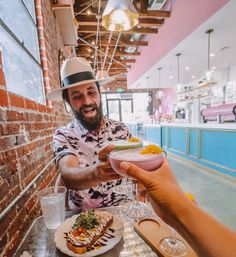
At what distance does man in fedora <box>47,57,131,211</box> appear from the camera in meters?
1.29

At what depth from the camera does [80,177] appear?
99 centimetres

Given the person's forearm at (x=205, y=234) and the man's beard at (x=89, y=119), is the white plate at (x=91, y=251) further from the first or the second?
the man's beard at (x=89, y=119)

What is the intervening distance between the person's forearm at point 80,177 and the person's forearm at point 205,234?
513 mm

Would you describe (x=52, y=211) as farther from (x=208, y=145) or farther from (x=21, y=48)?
(x=208, y=145)

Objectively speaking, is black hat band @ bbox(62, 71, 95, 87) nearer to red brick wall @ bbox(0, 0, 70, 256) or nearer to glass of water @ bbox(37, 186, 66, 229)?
red brick wall @ bbox(0, 0, 70, 256)

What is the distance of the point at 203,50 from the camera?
5059mm

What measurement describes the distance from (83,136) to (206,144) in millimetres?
3598

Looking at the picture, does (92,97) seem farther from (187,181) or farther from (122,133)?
(187,181)

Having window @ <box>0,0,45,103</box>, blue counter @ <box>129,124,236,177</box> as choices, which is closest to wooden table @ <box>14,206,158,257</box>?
window @ <box>0,0,45,103</box>

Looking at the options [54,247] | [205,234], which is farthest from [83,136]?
[205,234]

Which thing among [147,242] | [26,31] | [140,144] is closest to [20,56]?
[26,31]

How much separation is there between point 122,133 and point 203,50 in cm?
492

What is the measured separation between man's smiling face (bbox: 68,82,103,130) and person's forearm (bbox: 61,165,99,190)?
19.9 inches

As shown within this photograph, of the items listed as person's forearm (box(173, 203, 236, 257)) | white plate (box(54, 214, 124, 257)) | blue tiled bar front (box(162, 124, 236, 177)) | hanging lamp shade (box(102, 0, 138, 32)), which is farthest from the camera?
blue tiled bar front (box(162, 124, 236, 177))
